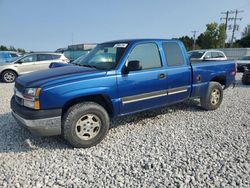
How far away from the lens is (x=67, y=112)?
11.9 feet

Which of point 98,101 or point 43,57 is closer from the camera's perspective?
point 98,101

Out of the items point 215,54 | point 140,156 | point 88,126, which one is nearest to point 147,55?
point 88,126

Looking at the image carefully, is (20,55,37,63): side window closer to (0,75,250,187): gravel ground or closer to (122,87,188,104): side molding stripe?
(0,75,250,187): gravel ground

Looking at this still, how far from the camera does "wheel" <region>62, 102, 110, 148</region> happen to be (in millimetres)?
3607

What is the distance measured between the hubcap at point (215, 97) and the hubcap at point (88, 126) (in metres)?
3.51

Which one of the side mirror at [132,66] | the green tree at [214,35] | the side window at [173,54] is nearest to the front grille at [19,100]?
the side mirror at [132,66]

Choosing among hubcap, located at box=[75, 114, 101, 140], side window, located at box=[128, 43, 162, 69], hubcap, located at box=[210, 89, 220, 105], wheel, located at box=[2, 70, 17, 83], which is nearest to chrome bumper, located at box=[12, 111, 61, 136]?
hubcap, located at box=[75, 114, 101, 140]

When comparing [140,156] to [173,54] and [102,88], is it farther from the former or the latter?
[173,54]

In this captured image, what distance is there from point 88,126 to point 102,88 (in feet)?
2.34

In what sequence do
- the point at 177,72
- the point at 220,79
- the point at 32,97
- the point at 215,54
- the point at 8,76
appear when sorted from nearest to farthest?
the point at 32,97 → the point at 177,72 → the point at 220,79 → the point at 8,76 → the point at 215,54

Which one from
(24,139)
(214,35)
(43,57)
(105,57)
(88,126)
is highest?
(214,35)

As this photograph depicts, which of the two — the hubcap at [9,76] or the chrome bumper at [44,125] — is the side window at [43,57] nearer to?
the hubcap at [9,76]

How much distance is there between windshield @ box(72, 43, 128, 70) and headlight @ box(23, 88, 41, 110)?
4.26 ft

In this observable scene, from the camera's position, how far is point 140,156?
3.50 meters
